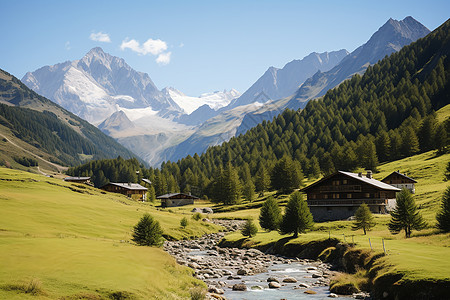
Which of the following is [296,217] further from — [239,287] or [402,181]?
[402,181]

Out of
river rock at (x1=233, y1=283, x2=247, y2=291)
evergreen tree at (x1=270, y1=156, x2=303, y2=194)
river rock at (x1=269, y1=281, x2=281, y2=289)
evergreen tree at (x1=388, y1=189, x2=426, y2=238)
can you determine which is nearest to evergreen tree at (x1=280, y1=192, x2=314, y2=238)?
evergreen tree at (x1=388, y1=189, x2=426, y2=238)

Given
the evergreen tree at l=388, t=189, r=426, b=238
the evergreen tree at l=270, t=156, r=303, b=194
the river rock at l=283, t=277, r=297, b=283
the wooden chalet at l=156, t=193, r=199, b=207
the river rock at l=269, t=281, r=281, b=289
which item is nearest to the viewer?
the river rock at l=269, t=281, r=281, b=289

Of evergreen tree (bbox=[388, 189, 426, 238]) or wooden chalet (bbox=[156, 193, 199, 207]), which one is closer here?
evergreen tree (bbox=[388, 189, 426, 238])

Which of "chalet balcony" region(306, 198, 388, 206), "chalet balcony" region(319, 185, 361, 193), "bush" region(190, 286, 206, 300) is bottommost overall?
"bush" region(190, 286, 206, 300)

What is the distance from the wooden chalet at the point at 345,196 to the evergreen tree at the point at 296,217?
2580 centimetres

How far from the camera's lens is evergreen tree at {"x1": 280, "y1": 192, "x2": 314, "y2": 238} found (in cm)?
6309

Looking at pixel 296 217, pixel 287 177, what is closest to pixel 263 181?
pixel 287 177

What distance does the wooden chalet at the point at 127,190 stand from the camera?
538 ft

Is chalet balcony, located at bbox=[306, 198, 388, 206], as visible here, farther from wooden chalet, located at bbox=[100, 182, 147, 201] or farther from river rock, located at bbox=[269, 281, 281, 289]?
wooden chalet, located at bbox=[100, 182, 147, 201]

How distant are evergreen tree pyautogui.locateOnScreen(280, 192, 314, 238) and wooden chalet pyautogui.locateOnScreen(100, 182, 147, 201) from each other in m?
113

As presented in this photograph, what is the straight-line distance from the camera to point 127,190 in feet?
543

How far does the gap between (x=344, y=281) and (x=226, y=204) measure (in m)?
109

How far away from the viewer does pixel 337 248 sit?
165 feet

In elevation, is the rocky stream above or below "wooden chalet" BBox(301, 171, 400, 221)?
below
